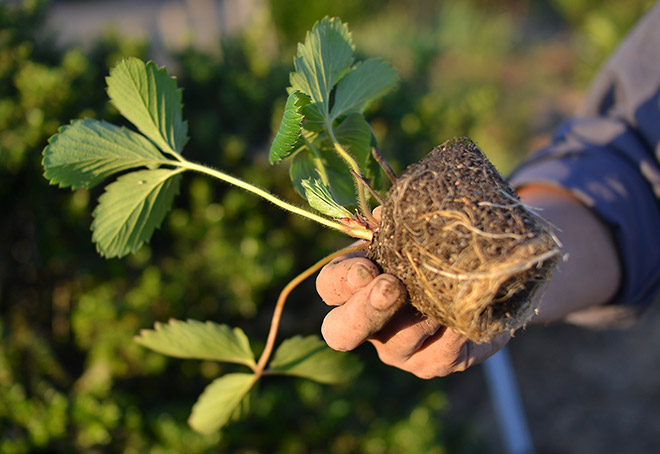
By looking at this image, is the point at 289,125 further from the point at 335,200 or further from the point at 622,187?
the point at 622,187

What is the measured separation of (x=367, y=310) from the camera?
3.04 ft

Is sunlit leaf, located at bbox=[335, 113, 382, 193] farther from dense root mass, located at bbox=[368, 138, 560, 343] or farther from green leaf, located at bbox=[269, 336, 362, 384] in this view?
green leaf, located at bbox=[269, 336, 362, 384]

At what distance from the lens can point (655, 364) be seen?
3895 millimetres

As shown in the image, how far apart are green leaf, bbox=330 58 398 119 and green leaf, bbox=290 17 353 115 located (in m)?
0.03

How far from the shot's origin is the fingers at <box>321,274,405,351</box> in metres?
0.92

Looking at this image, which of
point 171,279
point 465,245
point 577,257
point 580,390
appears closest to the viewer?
point 465,245

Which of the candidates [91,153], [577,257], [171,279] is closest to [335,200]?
[91,153]

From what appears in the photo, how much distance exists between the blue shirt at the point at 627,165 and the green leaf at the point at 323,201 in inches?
36.1

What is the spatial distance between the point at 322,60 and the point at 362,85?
4.6 inches

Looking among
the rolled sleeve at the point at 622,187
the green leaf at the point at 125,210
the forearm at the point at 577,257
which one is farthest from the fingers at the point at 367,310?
the rolled sleeve at the point at 622,187

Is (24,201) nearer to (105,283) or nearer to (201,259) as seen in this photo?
(105,283)

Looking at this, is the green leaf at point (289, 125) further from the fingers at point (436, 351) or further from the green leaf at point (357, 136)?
the fingers at point (436, 351)

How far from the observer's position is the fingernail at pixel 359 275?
96cm

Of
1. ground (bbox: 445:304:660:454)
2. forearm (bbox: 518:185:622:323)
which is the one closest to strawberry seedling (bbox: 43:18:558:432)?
forearm (bbox: 518:185:622:323)
